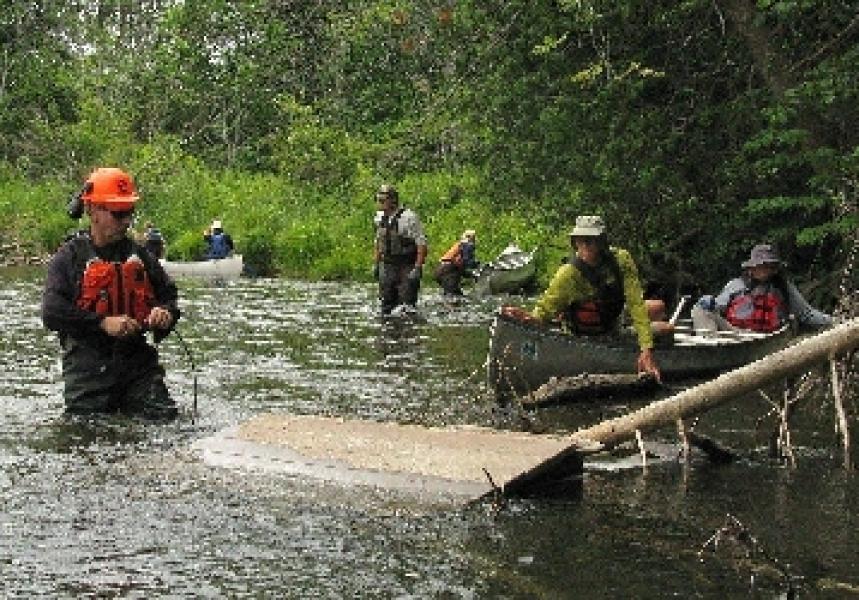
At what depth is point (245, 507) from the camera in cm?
709

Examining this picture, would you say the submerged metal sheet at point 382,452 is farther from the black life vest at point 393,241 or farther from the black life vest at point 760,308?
the black life vest at point 393,241

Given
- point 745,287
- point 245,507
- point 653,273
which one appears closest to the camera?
point 245,507

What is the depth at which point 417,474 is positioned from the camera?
738 cm

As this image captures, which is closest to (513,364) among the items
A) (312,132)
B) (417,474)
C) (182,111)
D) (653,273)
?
(417,474)

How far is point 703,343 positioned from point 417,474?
18.1 feet

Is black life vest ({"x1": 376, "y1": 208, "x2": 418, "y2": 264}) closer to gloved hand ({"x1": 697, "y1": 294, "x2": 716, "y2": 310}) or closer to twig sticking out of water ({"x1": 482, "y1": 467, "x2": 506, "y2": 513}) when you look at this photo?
gloved hand ({"x1": 697, "y1": 294, "x2": 716, "y2": 310})

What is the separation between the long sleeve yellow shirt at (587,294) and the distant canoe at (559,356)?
21cm

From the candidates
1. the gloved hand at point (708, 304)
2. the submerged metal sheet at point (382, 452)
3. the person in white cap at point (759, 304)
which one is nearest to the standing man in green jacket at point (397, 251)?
the gloved hand at point (708, 304)

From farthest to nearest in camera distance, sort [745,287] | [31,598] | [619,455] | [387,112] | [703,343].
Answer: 1. [387,112]
2. [745,287]
3. [703,343]
4. [619,455]
5. [31,598]

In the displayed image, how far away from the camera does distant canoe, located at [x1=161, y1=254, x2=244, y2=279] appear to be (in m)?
30.1

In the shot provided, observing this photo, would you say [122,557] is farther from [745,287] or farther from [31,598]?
[745,287]

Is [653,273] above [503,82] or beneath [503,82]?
beneath

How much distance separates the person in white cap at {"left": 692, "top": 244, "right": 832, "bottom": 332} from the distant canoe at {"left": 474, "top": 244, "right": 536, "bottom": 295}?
13.4 m

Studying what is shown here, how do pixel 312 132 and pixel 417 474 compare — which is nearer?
pixel 417 474
